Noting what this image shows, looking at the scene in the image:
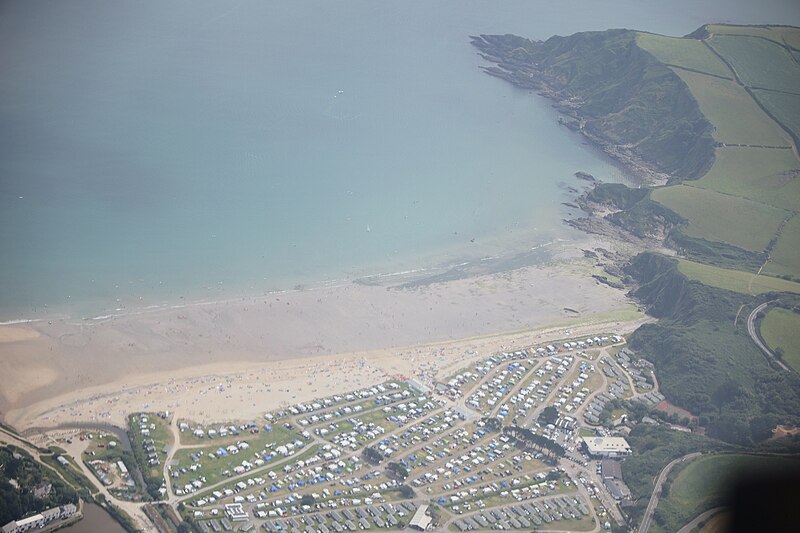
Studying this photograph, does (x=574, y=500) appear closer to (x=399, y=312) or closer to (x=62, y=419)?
(x=399, y=312)

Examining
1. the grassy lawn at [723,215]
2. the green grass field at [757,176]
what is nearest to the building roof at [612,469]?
the grassy lawn at [723,215]

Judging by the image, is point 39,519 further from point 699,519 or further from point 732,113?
point 732,113

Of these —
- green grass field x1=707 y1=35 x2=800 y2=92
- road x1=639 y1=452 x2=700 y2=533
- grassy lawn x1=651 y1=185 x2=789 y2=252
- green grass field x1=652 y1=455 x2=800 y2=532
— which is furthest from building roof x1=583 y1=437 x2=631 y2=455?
green grass field x1=707 y1=35 x2=800 y2=92

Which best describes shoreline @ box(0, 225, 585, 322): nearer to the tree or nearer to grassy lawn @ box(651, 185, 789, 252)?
grassy lawn @ box(651, 185, 789, 252)

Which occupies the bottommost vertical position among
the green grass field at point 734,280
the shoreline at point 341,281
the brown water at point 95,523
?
the brown water at point 95,523

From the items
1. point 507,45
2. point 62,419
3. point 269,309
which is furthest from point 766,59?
point 62,419

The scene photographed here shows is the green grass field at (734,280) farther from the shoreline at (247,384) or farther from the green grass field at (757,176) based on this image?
the green grass field at (757,176)
